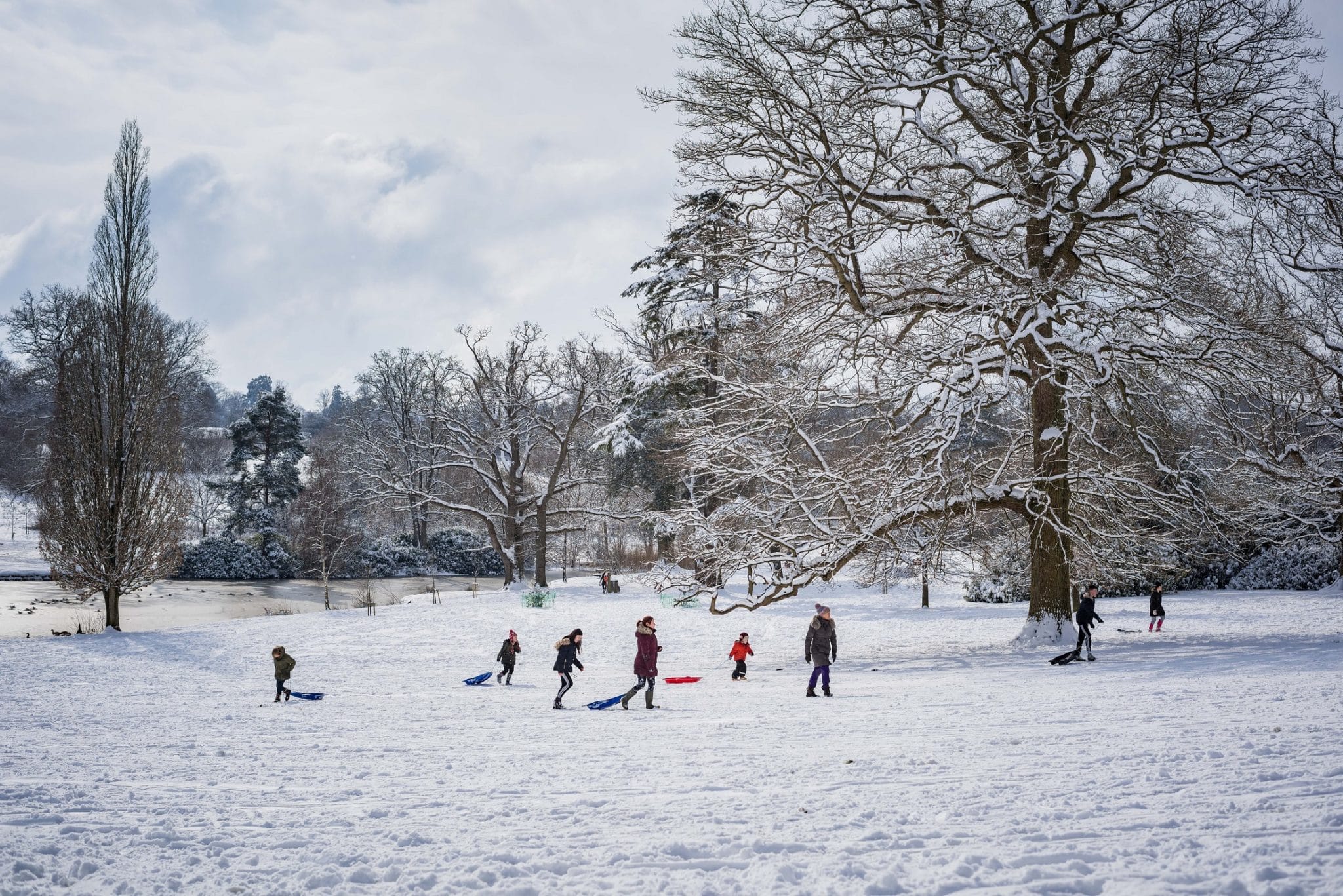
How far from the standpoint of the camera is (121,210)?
28.2 metres

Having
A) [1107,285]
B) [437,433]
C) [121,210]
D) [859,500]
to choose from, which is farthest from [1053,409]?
[437,433]

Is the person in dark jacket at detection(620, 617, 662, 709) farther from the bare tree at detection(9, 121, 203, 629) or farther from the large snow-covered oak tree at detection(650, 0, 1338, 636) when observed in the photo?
the bare tree at detection(9, 121, 203, 629)

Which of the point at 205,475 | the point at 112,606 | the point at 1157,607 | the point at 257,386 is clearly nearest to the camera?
the point at 1157,607

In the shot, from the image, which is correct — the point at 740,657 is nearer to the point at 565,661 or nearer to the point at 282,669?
the point at 565,661

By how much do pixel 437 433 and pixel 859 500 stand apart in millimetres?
43653

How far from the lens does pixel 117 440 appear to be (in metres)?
26.5

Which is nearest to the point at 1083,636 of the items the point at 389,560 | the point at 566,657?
the point at 566,657

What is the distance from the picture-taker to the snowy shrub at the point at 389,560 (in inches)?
1885

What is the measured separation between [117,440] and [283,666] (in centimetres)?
1626

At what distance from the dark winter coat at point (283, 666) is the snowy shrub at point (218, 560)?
3403 centimetres

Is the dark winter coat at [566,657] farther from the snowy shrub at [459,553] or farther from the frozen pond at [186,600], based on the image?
the snowy shrub at [459,553]

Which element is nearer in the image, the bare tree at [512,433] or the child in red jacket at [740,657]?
the child in red jacket at [740,657]

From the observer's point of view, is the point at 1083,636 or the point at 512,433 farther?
the point at 512,433

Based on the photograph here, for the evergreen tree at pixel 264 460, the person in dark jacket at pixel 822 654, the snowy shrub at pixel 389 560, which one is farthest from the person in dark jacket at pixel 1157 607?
the evergreen tree at pixel 264 460
